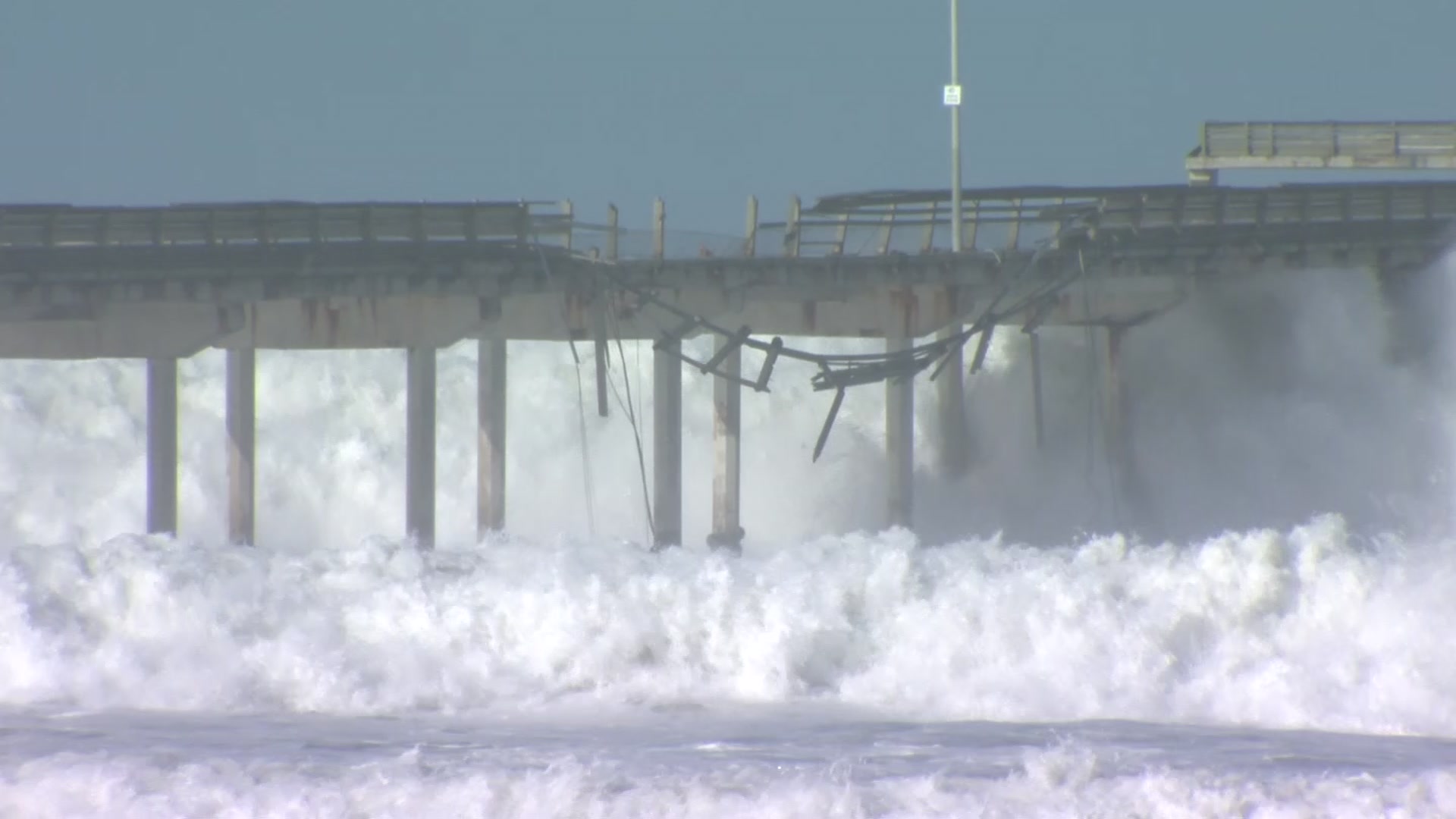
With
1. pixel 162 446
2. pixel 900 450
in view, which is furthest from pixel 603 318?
pixel 162 446

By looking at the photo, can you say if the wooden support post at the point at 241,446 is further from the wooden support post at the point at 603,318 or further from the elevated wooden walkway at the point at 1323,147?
the elevated wooden walkway at the point at 1323,147

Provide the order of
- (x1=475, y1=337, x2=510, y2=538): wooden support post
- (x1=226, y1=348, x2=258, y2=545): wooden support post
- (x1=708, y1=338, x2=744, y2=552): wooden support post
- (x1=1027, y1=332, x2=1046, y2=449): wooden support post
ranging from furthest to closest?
(x1=1027, y1=332, x2=1046, y2=449): wooden support post, (x1=475, y1=337, x2=510, y2=538): wooden support post, (x1=708, y1=338, x2=744, y2=552): wooden support post, (x1=226, y1=348, x2=258, y2=545): wooden support post

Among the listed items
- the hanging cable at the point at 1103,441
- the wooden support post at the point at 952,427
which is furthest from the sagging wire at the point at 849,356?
the wooden support post at the point at 952,427

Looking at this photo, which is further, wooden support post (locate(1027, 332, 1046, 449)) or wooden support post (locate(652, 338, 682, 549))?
wooden support post (locate(1027, 332, 1046, 449))

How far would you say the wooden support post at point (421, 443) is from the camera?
83.1 feet

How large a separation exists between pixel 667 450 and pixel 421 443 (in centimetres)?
367

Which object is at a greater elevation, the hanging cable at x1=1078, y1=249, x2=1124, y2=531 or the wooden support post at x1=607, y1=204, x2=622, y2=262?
the wooden support post at x1=607, y1=204, x2=622, y2=262

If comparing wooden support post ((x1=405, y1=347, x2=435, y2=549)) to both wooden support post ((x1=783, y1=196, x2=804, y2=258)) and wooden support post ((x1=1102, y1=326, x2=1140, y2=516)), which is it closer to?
wooden support post ((x1=783, y1=196, x2=804, y2=258))

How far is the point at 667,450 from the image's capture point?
85.3 ft

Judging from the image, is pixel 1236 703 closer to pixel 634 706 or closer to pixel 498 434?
pixel 634 706

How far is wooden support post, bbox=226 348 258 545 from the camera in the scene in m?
26.3

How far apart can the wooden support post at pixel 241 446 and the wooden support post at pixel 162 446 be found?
1.94 metres

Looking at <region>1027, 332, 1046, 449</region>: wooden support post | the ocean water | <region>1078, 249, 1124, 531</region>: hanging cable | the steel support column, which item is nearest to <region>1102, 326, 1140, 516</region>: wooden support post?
<region>1078, 249, 1124, 531</region>: hanging cable

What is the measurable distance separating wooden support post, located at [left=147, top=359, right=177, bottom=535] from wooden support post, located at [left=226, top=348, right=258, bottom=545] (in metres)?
1.94
